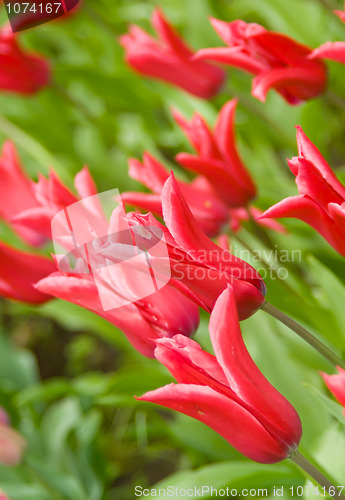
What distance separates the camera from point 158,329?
1.22ft

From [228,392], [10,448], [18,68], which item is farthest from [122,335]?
[228,392]

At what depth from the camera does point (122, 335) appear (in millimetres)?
926

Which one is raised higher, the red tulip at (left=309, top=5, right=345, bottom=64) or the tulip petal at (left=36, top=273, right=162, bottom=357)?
the red tulip at (left=309, top=5, right=345, bottom=64)

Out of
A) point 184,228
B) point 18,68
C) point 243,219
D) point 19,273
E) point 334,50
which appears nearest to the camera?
point 184,228

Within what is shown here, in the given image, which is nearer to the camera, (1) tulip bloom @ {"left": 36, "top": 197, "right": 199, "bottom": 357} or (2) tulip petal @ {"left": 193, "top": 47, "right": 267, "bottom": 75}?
(1) tulip bloom @ {"left": 36, "top": 197, "right": 199, "bottom": 357}

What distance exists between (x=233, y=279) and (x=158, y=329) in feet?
0.25

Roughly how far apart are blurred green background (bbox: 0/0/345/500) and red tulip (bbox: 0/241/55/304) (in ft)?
0.68

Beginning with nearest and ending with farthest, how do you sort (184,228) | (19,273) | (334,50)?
(184,228)
(334,50)
(19,273)

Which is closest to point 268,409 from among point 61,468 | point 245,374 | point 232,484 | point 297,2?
point 245,374

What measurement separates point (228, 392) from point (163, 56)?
1.53 ft

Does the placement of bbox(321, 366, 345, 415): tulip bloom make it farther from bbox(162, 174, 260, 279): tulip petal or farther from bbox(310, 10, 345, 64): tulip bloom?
bbox(310, 10, 345, 64): tulip bloom

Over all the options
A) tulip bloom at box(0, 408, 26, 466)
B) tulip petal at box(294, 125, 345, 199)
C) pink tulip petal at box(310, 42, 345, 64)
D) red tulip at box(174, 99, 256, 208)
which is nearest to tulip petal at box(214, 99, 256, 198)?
red tulip at box(174, 99, 256, 208)

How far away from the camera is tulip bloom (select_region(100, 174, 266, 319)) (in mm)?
284

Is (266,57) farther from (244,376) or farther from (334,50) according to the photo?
(244,376)
